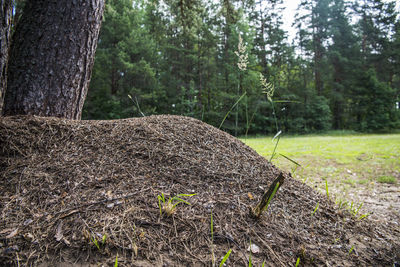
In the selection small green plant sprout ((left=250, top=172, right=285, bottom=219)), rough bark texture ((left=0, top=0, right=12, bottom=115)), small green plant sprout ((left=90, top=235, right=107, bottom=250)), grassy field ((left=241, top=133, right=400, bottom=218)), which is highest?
rough bark texture ((left=0, top=0, right=12, bottom=115))

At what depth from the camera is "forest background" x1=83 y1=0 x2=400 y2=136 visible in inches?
617

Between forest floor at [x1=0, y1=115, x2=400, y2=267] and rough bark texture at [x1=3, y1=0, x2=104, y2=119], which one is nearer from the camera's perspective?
forest floor at [x1=0, y1=115, x2=400, y2=267]

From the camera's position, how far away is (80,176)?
4.68ft

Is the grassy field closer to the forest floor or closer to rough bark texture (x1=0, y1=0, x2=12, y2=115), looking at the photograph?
the forest floor

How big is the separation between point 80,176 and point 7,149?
0.64 m

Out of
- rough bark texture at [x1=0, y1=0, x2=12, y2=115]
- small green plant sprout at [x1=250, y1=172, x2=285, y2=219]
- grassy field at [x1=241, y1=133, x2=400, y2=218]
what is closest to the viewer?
small green plant sprout at [x1=250, y1=172, x2=285, y2=219]

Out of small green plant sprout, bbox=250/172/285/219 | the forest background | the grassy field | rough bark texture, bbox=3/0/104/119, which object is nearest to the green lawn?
the grassy field

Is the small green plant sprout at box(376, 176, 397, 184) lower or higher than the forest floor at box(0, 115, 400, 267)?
lower

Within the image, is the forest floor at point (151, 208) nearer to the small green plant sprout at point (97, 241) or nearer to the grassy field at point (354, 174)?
the small green plant sprout at point (97, 241)

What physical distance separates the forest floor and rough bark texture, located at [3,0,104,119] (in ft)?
1.01

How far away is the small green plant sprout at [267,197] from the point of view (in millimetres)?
1199

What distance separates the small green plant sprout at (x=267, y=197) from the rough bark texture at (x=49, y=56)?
2.04m

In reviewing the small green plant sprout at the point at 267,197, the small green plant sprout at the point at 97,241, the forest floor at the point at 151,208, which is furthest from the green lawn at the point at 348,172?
the small green plant sprout at the point at 97,241

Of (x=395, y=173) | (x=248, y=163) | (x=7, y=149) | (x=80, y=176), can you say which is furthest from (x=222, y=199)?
(x=395, y=173)
